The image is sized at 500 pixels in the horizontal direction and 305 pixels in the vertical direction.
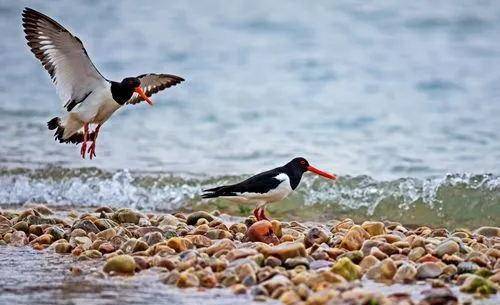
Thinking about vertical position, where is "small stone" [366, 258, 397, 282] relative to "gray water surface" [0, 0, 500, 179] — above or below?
below

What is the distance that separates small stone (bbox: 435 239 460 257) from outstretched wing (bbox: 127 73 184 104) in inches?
173

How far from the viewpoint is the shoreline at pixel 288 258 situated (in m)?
6.30

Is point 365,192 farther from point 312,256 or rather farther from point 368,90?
point 368,90

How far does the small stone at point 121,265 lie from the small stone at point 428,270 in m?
1.85

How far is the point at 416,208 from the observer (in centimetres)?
1109

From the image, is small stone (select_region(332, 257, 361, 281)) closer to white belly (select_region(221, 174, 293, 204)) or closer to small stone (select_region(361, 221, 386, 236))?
small stone (select_region(361, 221, 386, 236))

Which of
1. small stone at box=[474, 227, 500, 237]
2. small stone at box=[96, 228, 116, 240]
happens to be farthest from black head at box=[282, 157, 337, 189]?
small stone at box=[96, 228, 116, 240]

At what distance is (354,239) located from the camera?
746 centimetres

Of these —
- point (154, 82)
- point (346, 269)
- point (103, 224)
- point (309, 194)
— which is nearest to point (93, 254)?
point (103, 224)

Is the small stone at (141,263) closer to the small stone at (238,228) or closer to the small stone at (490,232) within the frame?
the small stone at (238,228)

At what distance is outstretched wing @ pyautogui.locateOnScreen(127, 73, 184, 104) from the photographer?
10.8 m

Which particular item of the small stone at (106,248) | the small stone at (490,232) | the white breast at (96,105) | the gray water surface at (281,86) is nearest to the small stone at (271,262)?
the small stone at (106,248)

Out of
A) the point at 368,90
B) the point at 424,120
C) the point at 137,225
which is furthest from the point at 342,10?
the point at 137,225

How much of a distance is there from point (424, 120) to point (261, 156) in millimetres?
3020
